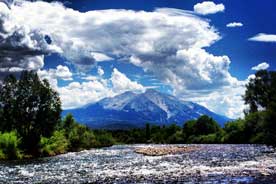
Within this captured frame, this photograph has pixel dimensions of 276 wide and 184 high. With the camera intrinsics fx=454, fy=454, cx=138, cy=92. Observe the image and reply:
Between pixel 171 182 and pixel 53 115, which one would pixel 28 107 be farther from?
pixel 171 182

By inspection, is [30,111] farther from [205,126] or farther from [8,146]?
[205,126]

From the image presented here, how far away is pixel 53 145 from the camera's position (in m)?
94.5

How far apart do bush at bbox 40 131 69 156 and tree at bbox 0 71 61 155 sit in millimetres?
1710

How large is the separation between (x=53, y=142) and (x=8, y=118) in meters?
10.8

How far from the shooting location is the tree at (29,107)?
90875 mm

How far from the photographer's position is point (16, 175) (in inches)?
1852

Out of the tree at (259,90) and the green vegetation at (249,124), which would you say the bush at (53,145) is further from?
the tree at (259,90)

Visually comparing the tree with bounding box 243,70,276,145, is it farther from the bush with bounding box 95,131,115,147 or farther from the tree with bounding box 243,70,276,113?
the bush with bounding box 95,131,115,147

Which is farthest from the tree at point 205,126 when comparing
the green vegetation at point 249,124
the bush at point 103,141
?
the bush at point 103,141

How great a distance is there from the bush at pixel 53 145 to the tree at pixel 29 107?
171 cm

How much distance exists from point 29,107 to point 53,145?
9.56 metres

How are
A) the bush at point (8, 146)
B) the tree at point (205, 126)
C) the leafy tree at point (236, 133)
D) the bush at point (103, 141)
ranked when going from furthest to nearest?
1. the tree at point (205, 126)
2. the bush at point (103, 141)
3. the leafy tree at point (236, 133)
4. the bush at point (8, 146)

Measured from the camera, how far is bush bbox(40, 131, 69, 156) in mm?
90500

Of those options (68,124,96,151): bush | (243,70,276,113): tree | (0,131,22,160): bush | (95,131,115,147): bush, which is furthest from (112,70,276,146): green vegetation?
(0,131,22,160): bush
